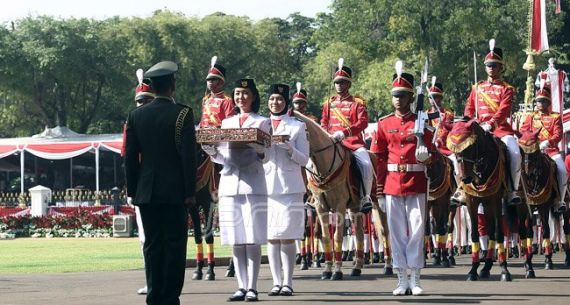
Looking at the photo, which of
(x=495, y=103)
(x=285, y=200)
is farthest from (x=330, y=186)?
(x=285, y=200)

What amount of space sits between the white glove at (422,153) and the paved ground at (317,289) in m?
1.50

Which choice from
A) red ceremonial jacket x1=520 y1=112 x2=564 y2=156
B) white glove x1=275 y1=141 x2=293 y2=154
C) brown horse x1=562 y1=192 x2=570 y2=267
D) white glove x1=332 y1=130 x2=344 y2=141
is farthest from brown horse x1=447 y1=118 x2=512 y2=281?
brown horse x1=562 y1=192 x2=570 y2=267

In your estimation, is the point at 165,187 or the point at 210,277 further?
the point at 210,277

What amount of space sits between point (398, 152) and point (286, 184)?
1368 millimetres

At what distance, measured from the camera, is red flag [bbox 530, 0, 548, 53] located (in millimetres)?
33344

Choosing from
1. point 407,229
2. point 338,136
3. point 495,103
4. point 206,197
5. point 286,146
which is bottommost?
point 407,229

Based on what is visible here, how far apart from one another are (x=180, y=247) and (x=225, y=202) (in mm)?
3362

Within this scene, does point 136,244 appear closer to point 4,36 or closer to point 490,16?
point 490,16

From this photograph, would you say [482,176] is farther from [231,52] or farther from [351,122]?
[231,52]

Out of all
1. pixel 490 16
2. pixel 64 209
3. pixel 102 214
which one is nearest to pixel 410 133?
pixel 102 214

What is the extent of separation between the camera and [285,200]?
49.8ft

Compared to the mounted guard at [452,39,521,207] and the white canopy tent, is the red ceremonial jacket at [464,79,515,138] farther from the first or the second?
the white canopy tent

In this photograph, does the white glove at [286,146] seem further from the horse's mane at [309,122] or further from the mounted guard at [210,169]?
the mounted guard at [210,169]

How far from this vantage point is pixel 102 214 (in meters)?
41.6
